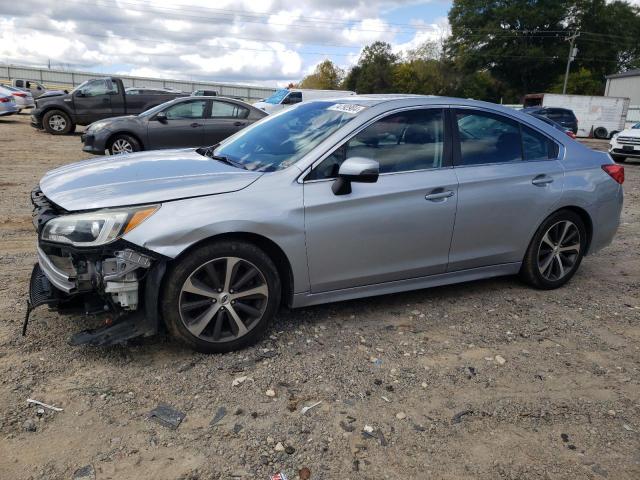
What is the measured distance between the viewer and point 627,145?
1631 cm

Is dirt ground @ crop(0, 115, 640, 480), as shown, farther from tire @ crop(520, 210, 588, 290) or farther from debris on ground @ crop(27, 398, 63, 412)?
tire @ crop(520, 210, 588, 290)

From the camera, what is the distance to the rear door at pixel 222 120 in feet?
38.4

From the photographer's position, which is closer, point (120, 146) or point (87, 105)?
point (120, 146)

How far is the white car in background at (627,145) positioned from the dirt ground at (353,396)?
1407cm

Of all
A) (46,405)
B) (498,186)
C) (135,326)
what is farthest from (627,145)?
(46,405)

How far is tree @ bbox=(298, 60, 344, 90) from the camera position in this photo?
71.2 meters

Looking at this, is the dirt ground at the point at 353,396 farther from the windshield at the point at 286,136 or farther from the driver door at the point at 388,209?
the windshield at the point at 286,136

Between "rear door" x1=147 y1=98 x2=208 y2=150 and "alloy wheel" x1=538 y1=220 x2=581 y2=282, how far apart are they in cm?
853

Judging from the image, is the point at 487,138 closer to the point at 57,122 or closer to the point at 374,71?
the point at 57,122

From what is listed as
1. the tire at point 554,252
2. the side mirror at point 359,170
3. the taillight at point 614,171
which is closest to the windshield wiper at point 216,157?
the side mirror at point 359,170

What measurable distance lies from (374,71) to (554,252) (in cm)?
6122

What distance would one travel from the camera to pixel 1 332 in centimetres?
345

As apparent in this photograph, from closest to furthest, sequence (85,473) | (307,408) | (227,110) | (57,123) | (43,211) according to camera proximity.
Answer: (85,473) → (307,408) → (43,211) → (227,110) → (57,123)

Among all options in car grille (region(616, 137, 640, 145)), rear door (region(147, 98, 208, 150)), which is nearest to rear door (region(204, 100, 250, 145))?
rear door (region(147, 98, 208, 150))
